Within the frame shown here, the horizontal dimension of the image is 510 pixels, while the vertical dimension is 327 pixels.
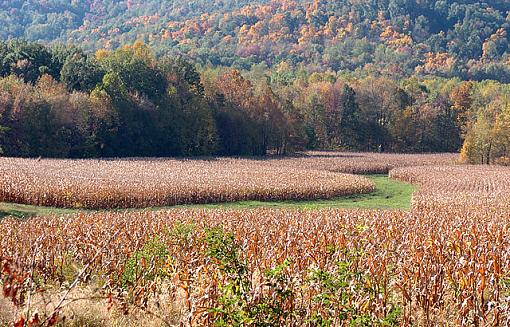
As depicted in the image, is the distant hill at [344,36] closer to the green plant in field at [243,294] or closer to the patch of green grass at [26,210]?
the patch of green grass at [26,210]

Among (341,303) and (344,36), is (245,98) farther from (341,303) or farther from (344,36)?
(344,36)

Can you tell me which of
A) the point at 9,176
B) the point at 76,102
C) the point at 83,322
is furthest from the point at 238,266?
the point at 76,102

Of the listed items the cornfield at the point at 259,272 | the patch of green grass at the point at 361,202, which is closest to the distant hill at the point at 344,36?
the patch of green grass at the point at 361,202

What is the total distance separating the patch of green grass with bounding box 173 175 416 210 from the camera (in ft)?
97.7

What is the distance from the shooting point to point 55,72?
61281 millimetres

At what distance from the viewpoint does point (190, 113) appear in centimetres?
6334

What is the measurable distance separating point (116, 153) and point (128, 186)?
28295 millimetres

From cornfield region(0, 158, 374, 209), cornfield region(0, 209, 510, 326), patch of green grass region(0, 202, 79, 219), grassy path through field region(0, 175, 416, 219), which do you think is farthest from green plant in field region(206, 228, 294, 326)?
cornfield region(0, 158, 374, 209)

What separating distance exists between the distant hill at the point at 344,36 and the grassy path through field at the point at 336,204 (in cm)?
10252

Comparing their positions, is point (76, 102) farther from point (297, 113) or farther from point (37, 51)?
point (297, 113)

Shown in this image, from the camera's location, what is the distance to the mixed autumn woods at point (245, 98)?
54125 mm

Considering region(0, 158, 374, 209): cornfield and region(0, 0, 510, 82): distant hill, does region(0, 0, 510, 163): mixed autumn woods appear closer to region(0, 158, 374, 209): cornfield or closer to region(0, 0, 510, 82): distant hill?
region(0, 0, 510, 82): distant hill

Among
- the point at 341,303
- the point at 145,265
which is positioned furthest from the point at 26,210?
the point at 341,303

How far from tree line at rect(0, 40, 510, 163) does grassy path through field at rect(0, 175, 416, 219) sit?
20.5 meters
